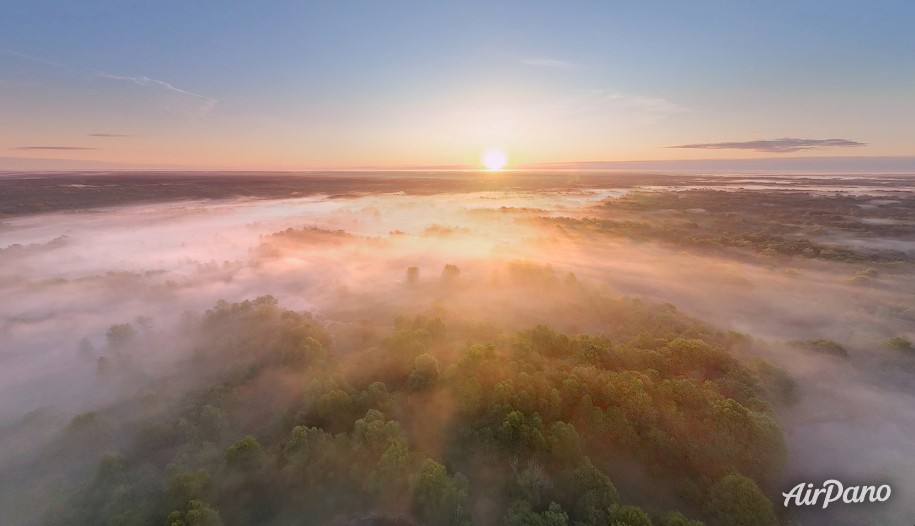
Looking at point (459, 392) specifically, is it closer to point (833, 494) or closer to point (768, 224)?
point (833, 494)

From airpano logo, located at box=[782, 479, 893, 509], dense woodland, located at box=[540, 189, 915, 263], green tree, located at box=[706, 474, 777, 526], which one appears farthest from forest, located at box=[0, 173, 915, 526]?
dense woodland, located at box=[540, 189, 915, 263]

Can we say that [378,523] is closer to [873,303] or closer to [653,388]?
[653,388]

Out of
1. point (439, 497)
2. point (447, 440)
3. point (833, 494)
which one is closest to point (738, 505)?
point (833, 494)

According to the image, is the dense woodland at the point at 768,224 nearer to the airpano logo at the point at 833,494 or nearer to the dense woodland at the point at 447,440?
the dense woodland at the point at 447,440

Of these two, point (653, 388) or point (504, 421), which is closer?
point (504, 421)

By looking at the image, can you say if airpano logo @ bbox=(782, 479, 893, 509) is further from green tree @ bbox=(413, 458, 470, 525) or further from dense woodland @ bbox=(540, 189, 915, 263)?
dense woodland @ bbox=(540, 189, 915, 263)

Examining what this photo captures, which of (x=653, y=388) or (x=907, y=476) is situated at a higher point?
(x=653, y=388)

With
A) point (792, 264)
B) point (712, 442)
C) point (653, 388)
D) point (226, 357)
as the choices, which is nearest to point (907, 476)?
point (712, 442)
